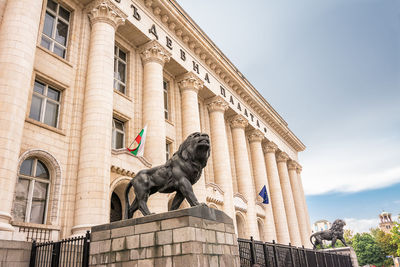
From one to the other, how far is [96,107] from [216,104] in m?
14.9

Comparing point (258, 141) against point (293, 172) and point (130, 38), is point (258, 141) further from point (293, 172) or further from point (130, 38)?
point (130, 38)

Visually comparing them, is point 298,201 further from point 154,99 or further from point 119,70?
point 119,70

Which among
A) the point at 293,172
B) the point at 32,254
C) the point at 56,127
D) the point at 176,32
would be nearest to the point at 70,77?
the point at 56,127

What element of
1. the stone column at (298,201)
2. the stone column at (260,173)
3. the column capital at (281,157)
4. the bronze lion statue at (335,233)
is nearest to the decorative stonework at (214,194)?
the stone column at (260,173)

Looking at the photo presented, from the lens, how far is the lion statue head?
29.3 ft

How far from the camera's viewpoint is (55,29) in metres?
17.5

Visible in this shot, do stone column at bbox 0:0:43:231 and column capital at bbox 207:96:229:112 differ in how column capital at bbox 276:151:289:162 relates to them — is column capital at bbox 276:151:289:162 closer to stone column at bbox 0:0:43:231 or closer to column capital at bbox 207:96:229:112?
column capital at bbox 207:96:229:112

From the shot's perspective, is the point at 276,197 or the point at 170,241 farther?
the point at 276,197

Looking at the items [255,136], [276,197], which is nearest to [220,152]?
[255,136]

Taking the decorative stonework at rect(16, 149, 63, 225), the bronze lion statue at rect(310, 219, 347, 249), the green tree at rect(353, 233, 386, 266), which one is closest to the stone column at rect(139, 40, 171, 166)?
the decorative stonework at rect(16, 149, 63, 225)

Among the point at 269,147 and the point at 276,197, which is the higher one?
the point at 269,147

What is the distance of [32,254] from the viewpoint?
36.6 feet

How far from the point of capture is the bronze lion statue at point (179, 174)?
352 inches

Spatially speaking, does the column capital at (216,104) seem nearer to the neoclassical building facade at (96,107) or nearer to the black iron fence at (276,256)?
the neoclassical building facade at (96,107)
